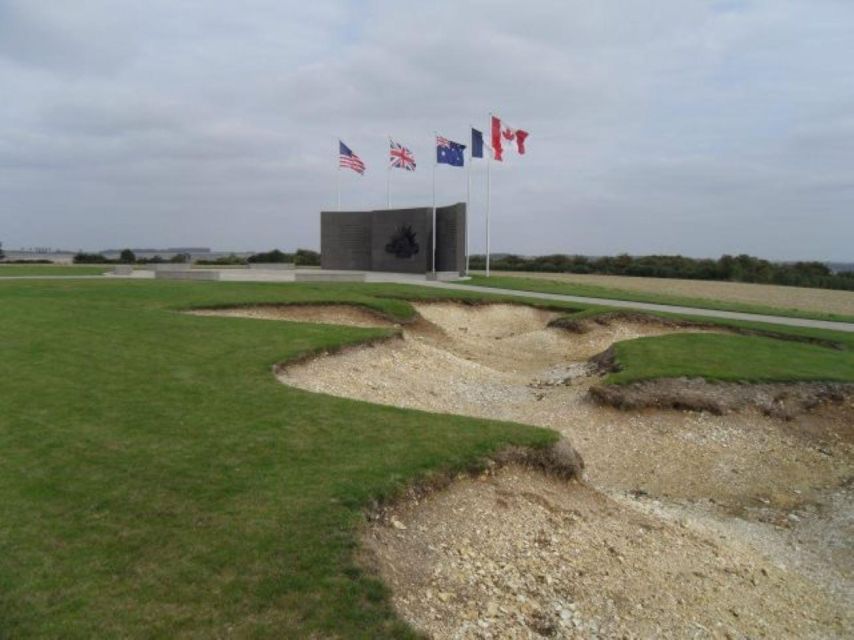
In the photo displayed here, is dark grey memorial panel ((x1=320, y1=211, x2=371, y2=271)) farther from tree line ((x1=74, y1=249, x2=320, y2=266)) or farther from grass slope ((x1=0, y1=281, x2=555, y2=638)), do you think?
grass slope ((x1=0, y1=281, x2=555, y2=638))

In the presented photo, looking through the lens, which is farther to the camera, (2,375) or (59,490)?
(2,375)

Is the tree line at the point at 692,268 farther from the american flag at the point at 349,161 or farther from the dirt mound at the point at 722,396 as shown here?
the dirt mound at the point at 722,396

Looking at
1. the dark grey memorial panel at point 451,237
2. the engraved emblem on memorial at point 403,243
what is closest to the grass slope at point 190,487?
the dark grey memorial panel at point 451,237

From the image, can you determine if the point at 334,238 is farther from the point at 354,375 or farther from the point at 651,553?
the point at 651,553

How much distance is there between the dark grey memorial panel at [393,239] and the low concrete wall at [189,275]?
533 inches

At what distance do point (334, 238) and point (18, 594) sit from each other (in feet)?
142

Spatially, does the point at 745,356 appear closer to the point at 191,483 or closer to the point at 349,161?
the point at 191,483

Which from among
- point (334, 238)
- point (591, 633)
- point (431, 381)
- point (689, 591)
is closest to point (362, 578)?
point (591, 633)

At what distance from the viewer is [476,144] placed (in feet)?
128

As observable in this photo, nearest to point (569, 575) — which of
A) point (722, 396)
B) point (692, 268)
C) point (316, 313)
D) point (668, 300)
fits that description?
point (722, 396)

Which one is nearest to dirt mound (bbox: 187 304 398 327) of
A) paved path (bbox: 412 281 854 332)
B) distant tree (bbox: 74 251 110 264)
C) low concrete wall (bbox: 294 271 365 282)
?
paved path (bbox: 412 281 854 332)

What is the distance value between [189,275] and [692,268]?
5352cm

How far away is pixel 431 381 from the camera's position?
15242 mm

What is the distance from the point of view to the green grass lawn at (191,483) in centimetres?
509
